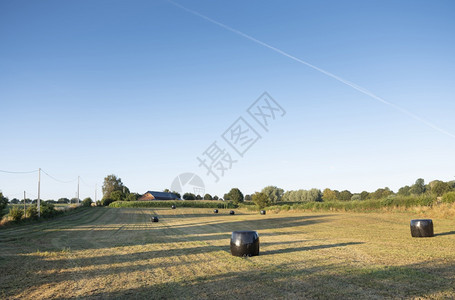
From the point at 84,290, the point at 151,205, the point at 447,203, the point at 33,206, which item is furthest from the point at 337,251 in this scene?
the point at 151,205

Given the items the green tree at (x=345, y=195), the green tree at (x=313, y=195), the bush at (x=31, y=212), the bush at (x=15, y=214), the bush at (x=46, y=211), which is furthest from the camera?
the green tree at (x=345, y=195)

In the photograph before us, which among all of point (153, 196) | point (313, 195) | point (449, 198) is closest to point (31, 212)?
point (449, 198)

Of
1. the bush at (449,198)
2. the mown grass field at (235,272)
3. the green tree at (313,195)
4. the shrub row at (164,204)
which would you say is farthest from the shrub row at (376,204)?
the green tree at (313,195)

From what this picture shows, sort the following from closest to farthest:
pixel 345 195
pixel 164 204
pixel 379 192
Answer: pixel 164 204
pixel 379 192
pixel 345 195

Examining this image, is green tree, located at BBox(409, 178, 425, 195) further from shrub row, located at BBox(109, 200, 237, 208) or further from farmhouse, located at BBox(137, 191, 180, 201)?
farmhouse, located at BBox(137, 191, 180, 201)

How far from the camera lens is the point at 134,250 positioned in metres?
14.6

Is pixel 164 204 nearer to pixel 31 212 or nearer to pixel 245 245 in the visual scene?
pixel 31 212

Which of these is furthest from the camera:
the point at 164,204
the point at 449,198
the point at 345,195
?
the point at 345,195

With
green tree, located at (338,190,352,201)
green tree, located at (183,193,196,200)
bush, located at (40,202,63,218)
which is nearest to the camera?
bush, located at (40,202,63,218)

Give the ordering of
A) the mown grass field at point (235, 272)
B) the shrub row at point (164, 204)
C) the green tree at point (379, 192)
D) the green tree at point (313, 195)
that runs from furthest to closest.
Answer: the green tree at point (379, 192) → the green tree at point (313, 195) → the shrub row at point (164, 204) → the mown grass field at point (235, 272)

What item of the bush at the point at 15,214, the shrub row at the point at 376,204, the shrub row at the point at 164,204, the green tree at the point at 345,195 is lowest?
the green tree at the point at 345,195

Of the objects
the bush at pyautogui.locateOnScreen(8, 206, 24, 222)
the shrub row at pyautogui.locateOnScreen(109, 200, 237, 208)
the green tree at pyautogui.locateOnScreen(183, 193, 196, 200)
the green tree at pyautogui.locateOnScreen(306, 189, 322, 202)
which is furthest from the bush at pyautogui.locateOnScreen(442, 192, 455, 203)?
the green tree at pyautogui.locateOnScreen(183, 193, 196, 200)

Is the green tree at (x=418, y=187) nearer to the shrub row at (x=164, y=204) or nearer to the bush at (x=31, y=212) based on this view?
the shrub row at (x=164, y=204)

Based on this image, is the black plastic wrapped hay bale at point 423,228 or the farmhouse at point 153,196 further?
the farmhouse at point 153,196
